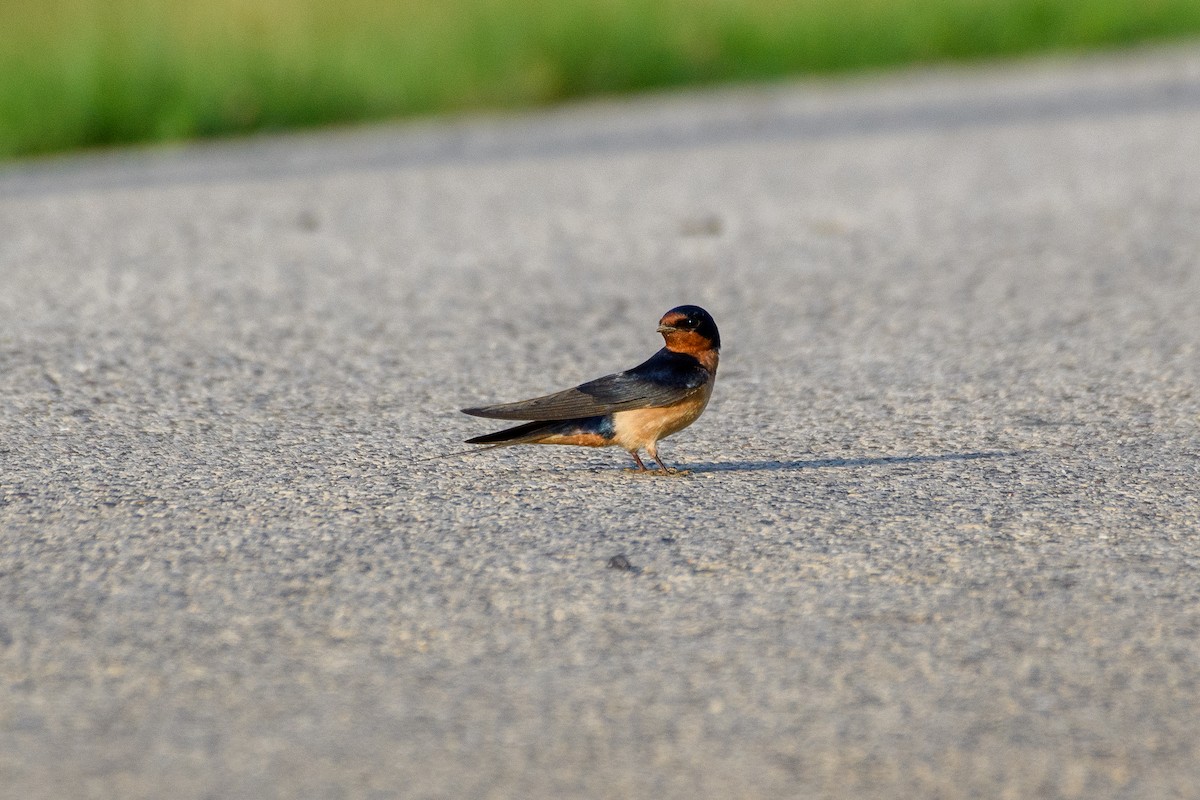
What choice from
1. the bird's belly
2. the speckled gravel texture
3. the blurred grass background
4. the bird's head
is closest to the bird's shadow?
the speckled gravel texture

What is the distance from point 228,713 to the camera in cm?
289

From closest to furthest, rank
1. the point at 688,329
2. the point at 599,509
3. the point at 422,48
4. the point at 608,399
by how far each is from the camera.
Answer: the point at 599,509 → the point at 608,399 → the point at 688,329 → the point at 422,48

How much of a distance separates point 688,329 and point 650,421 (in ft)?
0.97

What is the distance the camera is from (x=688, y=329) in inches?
177

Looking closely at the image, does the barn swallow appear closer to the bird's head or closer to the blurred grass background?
the bird's head

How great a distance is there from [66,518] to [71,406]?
123 centimetres

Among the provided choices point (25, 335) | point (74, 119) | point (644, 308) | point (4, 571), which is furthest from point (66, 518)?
point (74, 119)

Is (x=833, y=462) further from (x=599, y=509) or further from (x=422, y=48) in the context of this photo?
(x=422, y=48)

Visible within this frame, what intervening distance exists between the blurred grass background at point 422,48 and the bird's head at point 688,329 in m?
8.54

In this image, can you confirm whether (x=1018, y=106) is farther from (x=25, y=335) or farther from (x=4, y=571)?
(x=4, y=571)

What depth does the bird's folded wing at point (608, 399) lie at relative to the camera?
432 centimetres

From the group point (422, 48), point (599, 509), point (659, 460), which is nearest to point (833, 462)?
point (659, 460)

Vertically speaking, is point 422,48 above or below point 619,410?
above

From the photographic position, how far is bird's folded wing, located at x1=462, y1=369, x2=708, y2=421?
432cm
